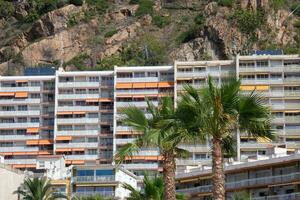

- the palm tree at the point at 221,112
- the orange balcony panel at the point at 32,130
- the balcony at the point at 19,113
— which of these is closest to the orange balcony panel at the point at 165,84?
the balcony at the point at 19,113

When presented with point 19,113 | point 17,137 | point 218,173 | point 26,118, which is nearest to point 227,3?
point 26,118

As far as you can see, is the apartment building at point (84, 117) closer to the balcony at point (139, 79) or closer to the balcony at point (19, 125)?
the balcony at point (139, 79)

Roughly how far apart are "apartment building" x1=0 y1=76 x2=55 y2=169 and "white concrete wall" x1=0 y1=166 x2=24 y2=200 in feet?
98.5

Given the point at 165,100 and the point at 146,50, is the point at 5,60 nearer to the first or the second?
the point at 146,50

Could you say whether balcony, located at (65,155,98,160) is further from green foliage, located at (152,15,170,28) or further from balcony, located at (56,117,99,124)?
green foliage, located at (152,15,170,28)

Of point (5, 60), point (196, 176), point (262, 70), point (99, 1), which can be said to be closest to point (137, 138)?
point (196, 176)

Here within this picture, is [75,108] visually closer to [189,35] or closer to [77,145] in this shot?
[77,145]

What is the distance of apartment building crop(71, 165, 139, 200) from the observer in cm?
9900

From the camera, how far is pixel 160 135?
30.8 metres

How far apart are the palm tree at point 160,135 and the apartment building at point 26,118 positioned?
309ft

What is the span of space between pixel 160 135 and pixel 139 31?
5062 inches

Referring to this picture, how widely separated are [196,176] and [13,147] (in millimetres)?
55128

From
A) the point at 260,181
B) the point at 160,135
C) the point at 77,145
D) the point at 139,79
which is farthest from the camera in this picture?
the point at 139,79

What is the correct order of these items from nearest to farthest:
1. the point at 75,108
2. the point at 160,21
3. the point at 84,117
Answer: the point at 84,117 < the point at 75,108 < the point at 160,21
